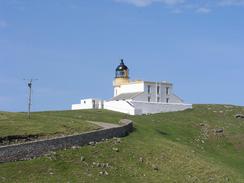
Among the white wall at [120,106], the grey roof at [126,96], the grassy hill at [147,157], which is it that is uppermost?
the grey roof at [126,96]

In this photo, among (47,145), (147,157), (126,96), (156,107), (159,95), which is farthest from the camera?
(126,96)

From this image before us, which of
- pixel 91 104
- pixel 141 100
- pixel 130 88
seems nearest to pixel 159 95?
→ pixel 141 100

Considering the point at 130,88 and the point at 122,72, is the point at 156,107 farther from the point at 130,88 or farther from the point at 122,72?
the point at 122,72

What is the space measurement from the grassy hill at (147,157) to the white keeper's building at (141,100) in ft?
28.6

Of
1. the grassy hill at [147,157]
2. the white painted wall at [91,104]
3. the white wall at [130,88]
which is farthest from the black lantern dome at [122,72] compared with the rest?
Result: the grassy hill at [147,157]

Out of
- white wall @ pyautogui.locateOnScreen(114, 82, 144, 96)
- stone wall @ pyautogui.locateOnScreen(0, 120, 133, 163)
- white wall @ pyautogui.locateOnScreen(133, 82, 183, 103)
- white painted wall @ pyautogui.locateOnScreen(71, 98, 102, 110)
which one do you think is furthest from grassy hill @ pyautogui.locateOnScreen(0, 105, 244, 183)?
white painted wall @ pyautogui.locateOnScreen(71, 98, 102, 110)

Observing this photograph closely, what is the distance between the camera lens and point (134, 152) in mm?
48719

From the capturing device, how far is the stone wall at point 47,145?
134ft

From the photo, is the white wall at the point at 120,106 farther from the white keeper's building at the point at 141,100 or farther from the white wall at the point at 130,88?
the white wall at the point at 130,88

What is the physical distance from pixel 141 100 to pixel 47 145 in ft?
125

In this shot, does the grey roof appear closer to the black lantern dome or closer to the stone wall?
the black lantern dome

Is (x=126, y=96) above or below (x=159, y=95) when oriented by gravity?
below

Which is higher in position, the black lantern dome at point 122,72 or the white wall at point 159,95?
the black lantern dome at point 122,72

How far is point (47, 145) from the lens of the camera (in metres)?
43.8
